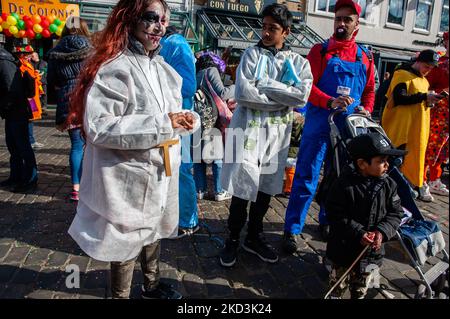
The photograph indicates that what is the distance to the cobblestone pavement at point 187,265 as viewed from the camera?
8.60 feet

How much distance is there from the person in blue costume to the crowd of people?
0.04ft

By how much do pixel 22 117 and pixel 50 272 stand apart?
8.59 ft

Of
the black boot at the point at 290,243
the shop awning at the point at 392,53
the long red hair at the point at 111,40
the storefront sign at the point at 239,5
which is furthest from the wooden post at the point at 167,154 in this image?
the shop awning at the point at 392,53

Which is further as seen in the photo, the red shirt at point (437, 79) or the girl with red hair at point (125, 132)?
the red shirt at point (437, 79)

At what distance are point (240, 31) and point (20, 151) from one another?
10.2 metres

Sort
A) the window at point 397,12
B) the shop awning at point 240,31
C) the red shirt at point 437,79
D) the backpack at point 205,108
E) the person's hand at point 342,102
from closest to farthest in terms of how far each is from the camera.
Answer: the person's hand at point 342,102 → the backpack at point 205,108 → the red shirt at point 437,79 → the shop awning at point 240,31 → the window at point 397,12

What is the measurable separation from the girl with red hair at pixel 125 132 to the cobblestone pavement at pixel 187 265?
0.81 meters

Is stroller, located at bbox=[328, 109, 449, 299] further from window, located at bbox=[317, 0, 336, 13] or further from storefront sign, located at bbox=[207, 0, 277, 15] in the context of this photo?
window, located at bbox=[317, 0, 336, 13]

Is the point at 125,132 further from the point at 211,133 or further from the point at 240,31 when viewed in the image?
the point at 240,31

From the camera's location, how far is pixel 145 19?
1917 millimetres

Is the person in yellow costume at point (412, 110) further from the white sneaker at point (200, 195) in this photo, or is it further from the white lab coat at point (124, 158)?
the white lab coat at point (124, 158)

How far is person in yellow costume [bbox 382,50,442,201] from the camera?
4.28 meters

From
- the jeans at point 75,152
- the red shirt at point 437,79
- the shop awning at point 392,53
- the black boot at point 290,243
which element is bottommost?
the black boot at point 290,243
